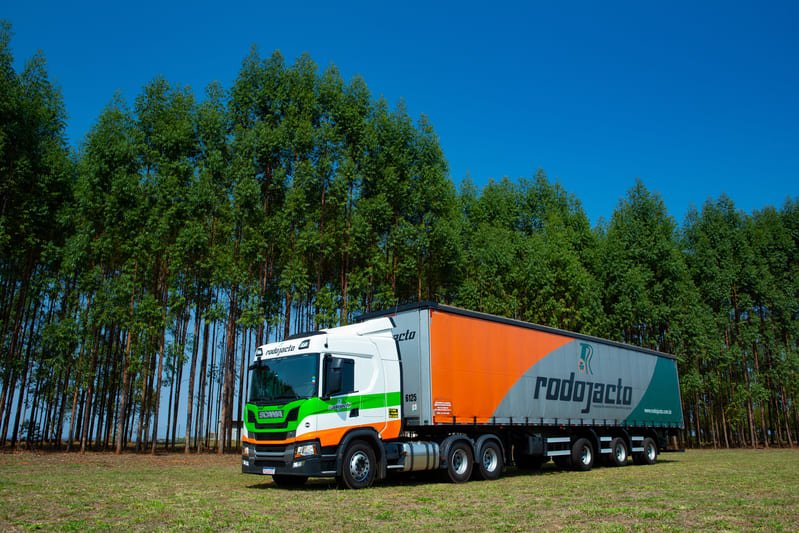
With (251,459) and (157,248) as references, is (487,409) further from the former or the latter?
(157,248)

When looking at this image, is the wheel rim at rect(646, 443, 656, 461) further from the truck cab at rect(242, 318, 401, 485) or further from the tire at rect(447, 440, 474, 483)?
the truck cab at rect(242, 318, 401, 485)

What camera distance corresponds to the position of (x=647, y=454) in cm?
2170

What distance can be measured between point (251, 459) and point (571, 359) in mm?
10245

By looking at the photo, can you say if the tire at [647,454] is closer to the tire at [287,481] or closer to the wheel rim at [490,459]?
the wheel rim at [490,459]

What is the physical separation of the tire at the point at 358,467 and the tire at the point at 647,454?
1244cm

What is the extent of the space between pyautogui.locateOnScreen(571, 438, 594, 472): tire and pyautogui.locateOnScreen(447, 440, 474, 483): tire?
16.2 ft

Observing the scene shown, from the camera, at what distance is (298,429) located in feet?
39.8

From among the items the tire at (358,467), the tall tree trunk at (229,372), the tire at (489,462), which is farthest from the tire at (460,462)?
the tall tree trunk at (229,372)

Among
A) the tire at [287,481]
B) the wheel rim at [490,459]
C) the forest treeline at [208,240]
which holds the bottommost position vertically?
the tire at [287,481]

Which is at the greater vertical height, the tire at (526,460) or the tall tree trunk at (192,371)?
the tall tree trunk at (192,371)

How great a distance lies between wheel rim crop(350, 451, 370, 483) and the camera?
12695 millimetres

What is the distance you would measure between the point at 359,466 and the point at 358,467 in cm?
3

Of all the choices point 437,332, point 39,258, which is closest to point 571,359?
point 437,332

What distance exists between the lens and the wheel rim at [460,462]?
14.5 m
